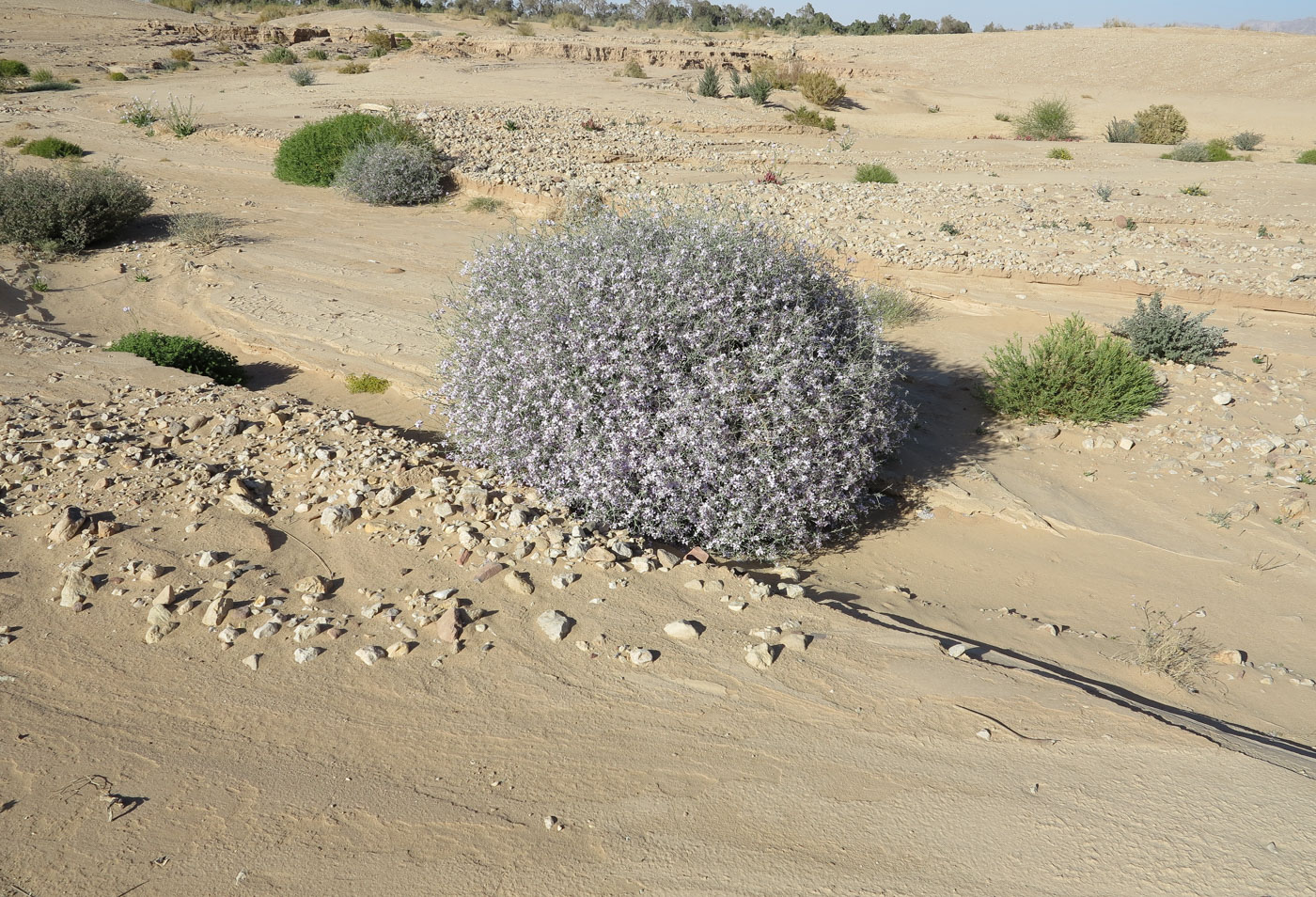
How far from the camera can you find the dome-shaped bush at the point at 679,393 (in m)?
4.77

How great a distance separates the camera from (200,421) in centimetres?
591

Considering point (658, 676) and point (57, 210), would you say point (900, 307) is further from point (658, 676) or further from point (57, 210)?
point (57, 210)

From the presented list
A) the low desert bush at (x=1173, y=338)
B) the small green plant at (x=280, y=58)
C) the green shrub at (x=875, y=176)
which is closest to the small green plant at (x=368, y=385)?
the low desert bush at (x=1173, y=338)

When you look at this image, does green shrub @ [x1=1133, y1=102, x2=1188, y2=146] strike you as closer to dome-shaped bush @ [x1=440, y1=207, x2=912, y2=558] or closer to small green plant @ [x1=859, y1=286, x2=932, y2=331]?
small green plant @ [x1=859, y1=286, x2=932, y2=331]

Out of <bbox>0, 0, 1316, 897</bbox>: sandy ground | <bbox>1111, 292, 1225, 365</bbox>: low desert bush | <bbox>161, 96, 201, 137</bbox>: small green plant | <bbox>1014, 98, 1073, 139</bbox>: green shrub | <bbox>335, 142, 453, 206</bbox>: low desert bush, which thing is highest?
<bbox>1014, 98, 1073, 139</bbox>: green shrub

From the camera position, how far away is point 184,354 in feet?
24.5

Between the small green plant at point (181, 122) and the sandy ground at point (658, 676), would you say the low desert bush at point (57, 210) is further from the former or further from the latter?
the small green plant at point (181, 122)

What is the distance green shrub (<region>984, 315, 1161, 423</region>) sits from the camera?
24.1 feet

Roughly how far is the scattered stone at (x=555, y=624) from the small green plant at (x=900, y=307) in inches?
222

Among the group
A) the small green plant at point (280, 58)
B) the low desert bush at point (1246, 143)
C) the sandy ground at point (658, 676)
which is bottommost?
the sandy ground at point (658, 676)

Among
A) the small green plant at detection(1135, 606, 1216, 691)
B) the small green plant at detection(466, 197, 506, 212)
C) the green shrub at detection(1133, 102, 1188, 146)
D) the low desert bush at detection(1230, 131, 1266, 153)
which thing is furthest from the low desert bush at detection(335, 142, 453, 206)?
Answer: the low desert bush at detection(1230, 131, 1266, 153)

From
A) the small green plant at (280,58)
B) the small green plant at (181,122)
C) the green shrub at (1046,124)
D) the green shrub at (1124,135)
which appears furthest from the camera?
the small green plant at (280,58)

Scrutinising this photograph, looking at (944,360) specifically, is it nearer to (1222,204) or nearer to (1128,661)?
(1128,661)

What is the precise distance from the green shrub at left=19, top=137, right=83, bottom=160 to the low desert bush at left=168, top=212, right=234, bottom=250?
6.46 metres
